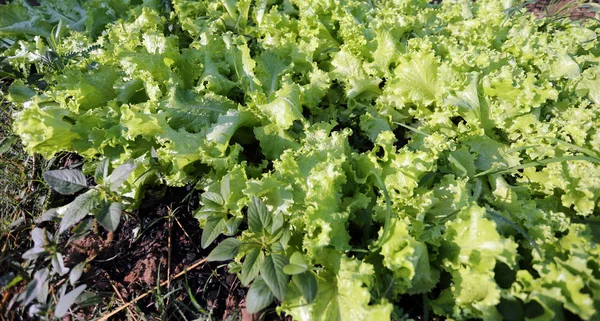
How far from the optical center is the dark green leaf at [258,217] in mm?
1922

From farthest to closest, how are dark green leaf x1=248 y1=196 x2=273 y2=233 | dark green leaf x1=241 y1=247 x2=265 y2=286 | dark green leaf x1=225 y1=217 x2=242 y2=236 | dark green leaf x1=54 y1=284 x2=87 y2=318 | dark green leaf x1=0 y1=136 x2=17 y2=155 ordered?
1. dark green leaf x1=0 y1=136 x2=17 y2=155
2. dark green leaf x1=225 y1=217 x2=242 y2=236
3. dark green leaf x1=248 y1=196 x2=273 y2=233
4. dark green leaf x1=241 y1=247 x2=265 y2=286
5. dark green leaf x1=54 y1=284 x2=87 y2=318

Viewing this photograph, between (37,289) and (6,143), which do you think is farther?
(6,143)

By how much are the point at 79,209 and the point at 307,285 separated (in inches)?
47.2

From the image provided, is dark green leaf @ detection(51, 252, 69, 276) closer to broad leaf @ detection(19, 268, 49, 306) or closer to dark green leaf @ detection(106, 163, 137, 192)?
broad leaf @ detection(19, 268, 49, 306)

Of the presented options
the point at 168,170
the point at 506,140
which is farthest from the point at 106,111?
the point at 506,140

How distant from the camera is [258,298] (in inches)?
67.9

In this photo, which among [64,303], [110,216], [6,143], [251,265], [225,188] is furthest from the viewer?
[6,143]

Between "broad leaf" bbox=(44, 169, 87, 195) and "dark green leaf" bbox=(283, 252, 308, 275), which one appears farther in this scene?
"broad leaf" bbox=(44, 169, 87, 195)

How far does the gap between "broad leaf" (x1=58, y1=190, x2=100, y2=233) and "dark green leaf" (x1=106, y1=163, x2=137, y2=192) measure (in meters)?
0.12

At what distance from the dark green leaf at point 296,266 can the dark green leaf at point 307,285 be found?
4cm

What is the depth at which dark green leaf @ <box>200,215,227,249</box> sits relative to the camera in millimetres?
2005

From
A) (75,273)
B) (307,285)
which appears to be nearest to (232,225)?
(307,285)

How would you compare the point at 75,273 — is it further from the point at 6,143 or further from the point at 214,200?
the point at 6,143

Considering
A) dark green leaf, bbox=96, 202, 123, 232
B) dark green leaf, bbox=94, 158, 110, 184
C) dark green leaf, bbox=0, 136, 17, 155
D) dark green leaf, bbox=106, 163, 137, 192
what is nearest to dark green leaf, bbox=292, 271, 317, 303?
dark green leaf, bbox=96, 202, 123, 232
